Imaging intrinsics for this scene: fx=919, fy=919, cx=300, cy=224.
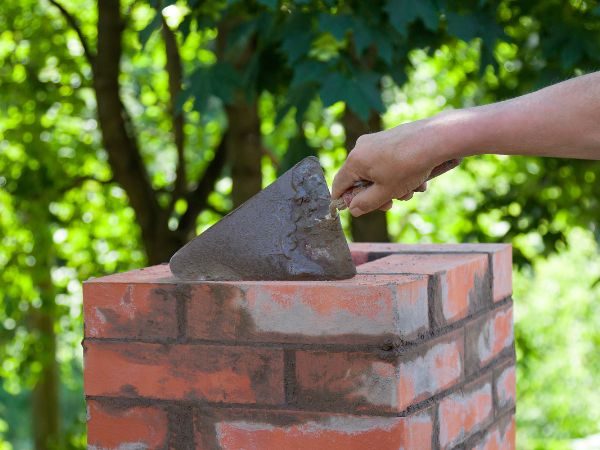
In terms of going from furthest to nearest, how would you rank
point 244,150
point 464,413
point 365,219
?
point 244,150 → point 365,219 → point 464,413

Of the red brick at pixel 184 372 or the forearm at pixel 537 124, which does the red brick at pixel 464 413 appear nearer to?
the red brick at pixel 184 372

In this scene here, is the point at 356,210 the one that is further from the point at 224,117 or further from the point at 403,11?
the point at 224,117

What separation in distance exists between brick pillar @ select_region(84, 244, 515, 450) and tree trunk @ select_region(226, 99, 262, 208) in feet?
6.68

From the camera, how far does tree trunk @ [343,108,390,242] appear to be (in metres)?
3.28

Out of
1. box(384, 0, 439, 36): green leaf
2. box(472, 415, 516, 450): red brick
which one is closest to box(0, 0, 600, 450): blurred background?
box(384, 0, 439, 36): green leaf

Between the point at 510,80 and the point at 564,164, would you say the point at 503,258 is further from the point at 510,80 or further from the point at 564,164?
the point at 510,80

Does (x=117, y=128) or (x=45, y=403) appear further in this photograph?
(x=45, y=403)

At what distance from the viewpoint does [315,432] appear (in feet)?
4.63

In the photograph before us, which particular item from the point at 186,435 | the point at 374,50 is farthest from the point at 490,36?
the point at 186,435

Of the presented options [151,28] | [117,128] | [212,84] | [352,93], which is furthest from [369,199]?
[117,128]

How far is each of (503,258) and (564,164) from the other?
2.05 metres

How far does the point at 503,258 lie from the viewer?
191 centimetres

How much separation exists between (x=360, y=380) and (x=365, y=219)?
1.97 m

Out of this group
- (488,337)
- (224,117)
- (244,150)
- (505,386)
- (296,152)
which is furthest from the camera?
(224,117)
